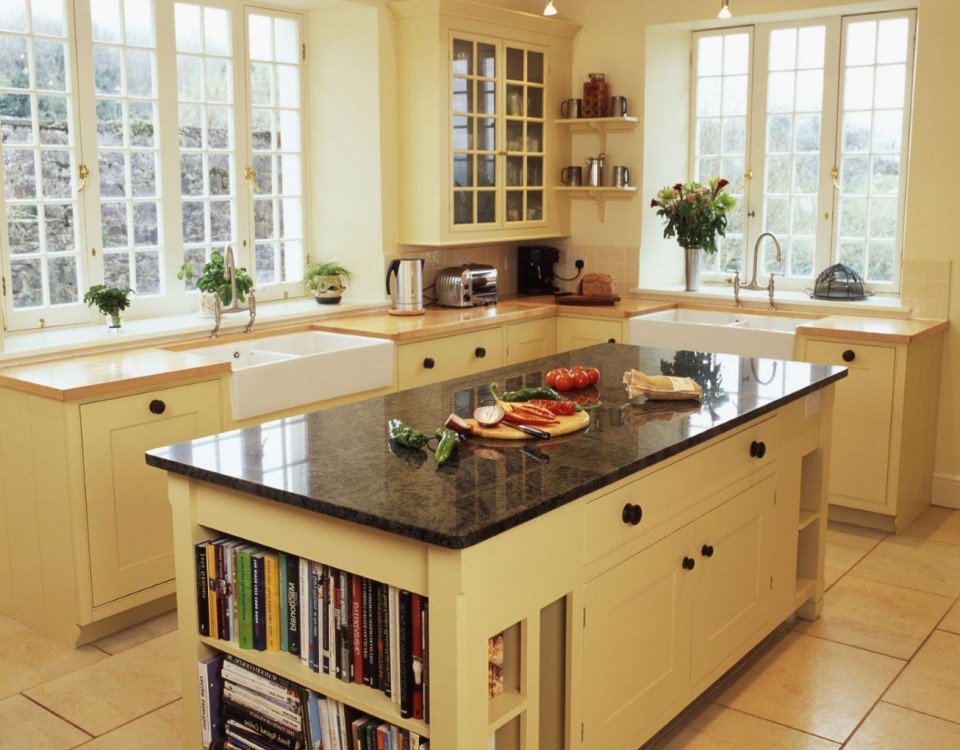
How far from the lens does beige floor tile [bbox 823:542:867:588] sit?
14.3ft

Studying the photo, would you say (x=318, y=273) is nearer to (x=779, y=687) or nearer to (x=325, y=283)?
(x=325, y=283)

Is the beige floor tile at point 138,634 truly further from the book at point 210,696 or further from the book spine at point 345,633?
the book spine at point 345,633

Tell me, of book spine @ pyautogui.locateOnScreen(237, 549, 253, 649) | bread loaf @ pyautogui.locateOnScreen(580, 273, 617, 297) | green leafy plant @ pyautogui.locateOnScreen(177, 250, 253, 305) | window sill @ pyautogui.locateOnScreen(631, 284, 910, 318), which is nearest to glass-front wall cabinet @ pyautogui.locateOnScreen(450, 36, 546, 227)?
bread loaf @ pyautogui.locateOnScreen(580, 273, 617, 297)

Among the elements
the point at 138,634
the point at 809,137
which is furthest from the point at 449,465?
the point at 809,137

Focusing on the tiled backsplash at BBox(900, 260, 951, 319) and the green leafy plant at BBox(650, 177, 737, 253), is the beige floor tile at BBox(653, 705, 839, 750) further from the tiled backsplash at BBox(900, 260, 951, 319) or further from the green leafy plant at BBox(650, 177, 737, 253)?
the green leafy plant at BBox(650, 177, 737, 253)

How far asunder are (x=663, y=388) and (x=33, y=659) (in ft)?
7.49

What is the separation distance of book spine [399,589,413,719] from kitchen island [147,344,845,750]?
1.8 inches

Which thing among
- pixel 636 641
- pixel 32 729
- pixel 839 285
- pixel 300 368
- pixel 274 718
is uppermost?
pixel 839 285

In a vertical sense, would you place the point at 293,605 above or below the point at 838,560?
above

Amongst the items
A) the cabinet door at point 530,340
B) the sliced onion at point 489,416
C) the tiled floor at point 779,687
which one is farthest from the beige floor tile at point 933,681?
the cabinet door at point 530,340

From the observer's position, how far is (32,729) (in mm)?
3170

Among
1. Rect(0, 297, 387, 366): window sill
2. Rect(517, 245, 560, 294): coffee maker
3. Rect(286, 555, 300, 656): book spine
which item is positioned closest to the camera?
Rect(286, 555, 300, 656): book spine

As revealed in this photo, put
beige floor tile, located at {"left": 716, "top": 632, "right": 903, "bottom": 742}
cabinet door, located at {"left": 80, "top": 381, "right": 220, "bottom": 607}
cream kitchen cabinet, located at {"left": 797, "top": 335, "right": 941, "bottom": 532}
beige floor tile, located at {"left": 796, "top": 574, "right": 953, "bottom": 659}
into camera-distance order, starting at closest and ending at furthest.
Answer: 1. beige floor tile, located at {"left": 716, "top": 632, "right": 903, "bottom": 742}
2. cabinet door, located at {"left": 80, "top": 381, "right": 220, "bottom": 607}
3. beige floor tile, located at {"left": 796, "top": 574, "right": 953, "bottom": 659}
4. cream kitchen cabinet, located at {"left": 797, "top": 335, "right": 941, "bottom": 532}

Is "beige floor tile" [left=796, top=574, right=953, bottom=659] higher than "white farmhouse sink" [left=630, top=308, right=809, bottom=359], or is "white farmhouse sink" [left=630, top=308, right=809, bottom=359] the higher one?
"white farmhouse sink" [left=630, top=308, right=809, bottom=359]
